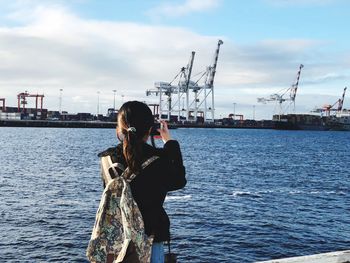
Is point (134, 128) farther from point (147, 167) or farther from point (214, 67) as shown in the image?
point (214, 67)

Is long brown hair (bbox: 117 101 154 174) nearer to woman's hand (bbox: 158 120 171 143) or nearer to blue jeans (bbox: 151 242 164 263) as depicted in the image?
woman's hand (bbox: 158 120 171 143)

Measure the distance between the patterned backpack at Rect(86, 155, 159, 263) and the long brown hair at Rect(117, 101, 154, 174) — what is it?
85mm

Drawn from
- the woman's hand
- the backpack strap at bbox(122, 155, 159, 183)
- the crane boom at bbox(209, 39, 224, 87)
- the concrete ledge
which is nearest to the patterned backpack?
the backpack strap at bbox(122, 155, 159, 183)

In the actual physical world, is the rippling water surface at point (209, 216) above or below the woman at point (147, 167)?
below

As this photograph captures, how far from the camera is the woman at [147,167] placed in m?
3.29

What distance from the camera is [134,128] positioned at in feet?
10.8

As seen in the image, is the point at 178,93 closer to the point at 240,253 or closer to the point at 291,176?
the point at 291,176

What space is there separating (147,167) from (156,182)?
0.13m

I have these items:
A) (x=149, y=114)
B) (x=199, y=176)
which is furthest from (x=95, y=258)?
(x=199, y=176)

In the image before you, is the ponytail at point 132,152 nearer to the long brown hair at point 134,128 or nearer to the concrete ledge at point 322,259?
the long brown hair at point 134,128

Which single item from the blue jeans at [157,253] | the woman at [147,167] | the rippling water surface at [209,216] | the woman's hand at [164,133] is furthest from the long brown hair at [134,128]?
the rippling water surface at [209,216]

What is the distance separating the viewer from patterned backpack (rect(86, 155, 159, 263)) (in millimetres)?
3199

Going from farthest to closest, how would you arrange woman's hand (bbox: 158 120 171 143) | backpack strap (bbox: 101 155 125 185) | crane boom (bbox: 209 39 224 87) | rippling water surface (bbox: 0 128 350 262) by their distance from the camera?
crane boom (bbox: 209 39 224 87), rippling water surface (bbox: 0 128 350 262), woman's hand (bbox: 158 120 171 143), backpack strap (bbox: 101 155 125 185)

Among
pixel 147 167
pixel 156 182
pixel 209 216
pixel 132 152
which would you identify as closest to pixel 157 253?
pixel 156 182
